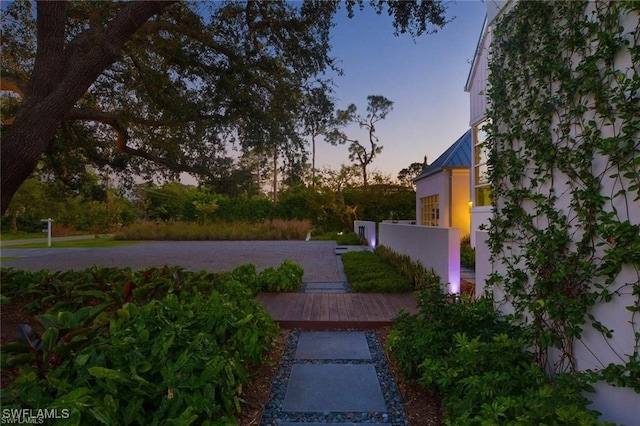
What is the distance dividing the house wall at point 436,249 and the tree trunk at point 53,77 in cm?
447

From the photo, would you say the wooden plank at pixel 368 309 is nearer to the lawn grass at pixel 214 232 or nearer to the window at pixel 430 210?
the window at pixel 430 210

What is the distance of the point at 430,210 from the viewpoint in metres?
13.2

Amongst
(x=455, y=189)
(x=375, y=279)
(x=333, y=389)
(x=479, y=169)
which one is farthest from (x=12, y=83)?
(x=455, y=189)

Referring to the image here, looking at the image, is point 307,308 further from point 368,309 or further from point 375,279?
point 375,279

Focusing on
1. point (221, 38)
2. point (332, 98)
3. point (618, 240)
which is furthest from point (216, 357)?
point (221, 38)

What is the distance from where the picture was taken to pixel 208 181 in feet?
23.9

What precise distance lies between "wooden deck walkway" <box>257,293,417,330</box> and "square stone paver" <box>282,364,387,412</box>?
1.04 meters

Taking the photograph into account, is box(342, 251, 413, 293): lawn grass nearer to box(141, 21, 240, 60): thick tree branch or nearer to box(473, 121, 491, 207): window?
box(473, 121, 491, 207): window

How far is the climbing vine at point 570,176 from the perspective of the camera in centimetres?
174

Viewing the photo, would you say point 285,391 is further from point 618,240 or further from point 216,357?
point 618,240

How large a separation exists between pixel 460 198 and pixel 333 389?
9.60 meters

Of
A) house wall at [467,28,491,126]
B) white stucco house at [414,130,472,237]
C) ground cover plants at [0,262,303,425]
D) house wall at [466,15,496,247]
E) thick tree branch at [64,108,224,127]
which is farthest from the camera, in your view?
white stucco house at [414,130,472,237]

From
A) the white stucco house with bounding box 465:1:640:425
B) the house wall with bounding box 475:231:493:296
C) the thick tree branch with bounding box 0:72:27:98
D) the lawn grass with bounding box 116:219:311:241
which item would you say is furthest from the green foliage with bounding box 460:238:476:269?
the lawn grass with bounding box 116:219:311:241

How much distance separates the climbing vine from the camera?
5.70 ft
